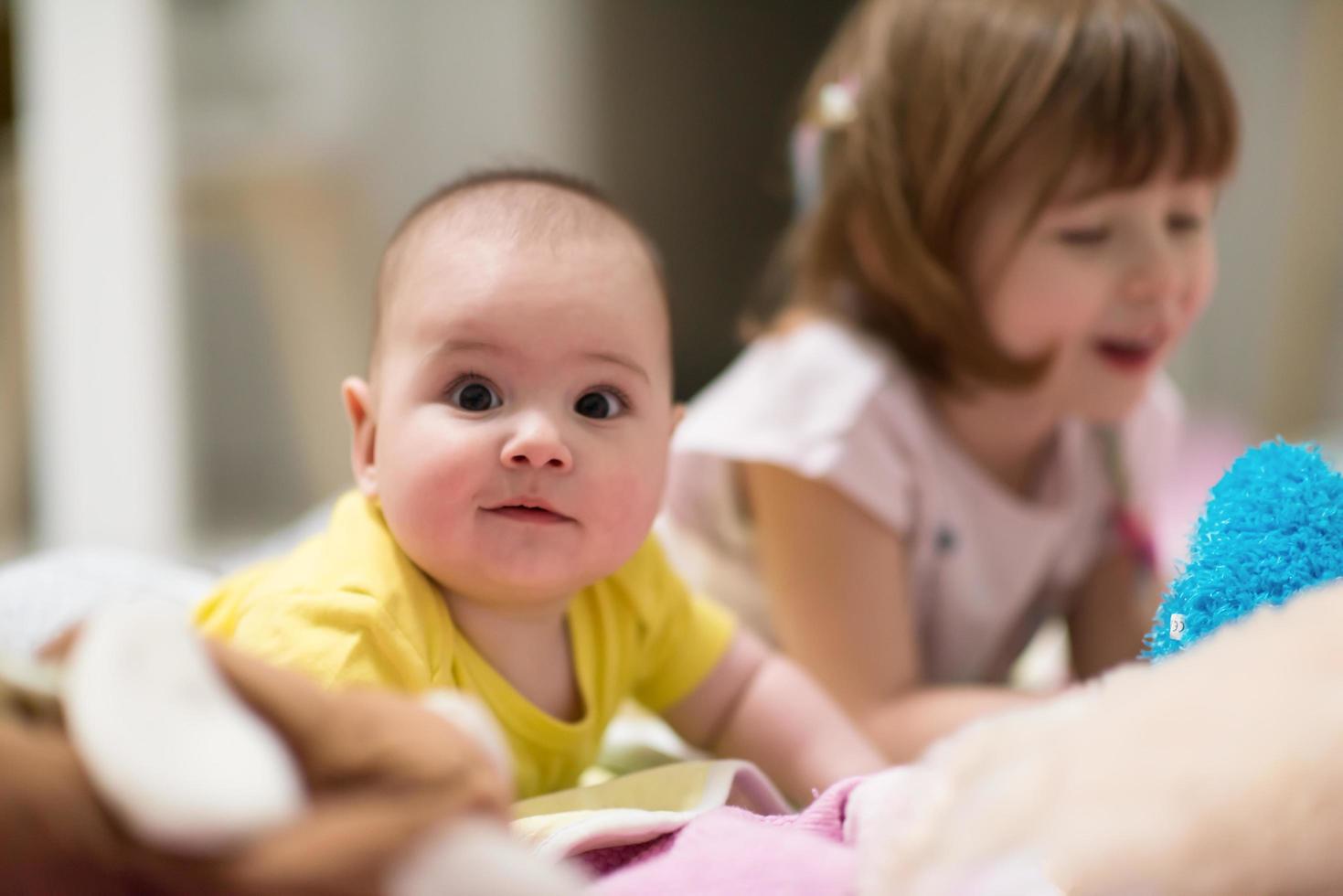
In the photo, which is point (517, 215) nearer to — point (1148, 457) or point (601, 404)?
point (601, 404)

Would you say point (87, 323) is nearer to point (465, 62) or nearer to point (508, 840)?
point (465, 62)

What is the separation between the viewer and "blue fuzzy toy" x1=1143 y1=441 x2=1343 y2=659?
22.9 inches

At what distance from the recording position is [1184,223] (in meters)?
1.00

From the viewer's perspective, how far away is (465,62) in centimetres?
229

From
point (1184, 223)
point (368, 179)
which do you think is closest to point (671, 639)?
point (1184, 223)

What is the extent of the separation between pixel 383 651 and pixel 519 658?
0.35 feet

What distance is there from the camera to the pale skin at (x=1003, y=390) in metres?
0.96

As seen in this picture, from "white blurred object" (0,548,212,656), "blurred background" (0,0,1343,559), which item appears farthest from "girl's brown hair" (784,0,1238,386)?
"blurred background" (0,0,1343,559)

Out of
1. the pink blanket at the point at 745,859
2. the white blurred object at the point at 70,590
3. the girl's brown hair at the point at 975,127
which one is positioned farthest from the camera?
the girl's brown hair at the point at 975,127

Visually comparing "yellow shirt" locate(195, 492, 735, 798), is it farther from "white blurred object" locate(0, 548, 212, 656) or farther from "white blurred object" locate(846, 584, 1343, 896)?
"white blurred object" locate(846, 584, 1343, 896)

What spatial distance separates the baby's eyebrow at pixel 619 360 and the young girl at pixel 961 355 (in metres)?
0.37

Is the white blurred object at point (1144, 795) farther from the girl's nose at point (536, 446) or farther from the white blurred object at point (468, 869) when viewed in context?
the girl's nose at point (536, 446)

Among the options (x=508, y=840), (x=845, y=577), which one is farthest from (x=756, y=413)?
(x=508, y=840)

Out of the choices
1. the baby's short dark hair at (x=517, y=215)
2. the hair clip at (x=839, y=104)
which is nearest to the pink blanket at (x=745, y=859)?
the baby's short dark hair at (x=517, y=215)
